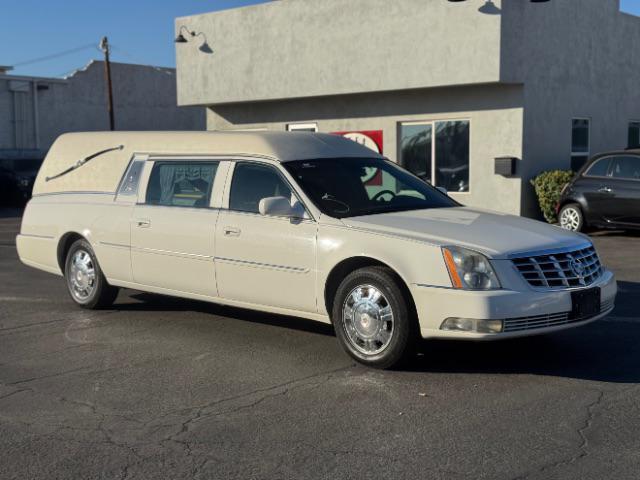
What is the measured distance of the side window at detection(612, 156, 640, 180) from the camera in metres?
15.5

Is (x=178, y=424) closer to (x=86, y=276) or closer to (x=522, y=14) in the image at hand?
(x=86, y=276)

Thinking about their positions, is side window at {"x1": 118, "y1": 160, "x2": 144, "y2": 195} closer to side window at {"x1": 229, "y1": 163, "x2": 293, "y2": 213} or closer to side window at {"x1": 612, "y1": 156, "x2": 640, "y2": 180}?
side window at {"x1": 229, "y1": 163, "x2": 293, "y2": 213}

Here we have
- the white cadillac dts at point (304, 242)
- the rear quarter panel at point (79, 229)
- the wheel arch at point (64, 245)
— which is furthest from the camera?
the wheel arch at point (64, 245)

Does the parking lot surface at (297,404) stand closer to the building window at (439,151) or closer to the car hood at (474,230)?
the car hood at (474,230)

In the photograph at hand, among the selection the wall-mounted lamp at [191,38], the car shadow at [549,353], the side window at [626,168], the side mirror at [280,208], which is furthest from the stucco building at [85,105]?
the car shadow at [549,353]

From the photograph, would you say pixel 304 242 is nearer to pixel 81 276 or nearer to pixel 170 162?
pixel 170 162

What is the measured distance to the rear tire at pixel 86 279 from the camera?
917cm

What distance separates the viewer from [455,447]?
16.2 feet

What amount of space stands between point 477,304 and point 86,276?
15.5 ft

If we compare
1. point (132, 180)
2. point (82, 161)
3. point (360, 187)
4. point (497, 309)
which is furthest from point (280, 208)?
point (82, 161)

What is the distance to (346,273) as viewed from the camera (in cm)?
696

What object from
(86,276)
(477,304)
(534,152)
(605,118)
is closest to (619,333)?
(477,304)

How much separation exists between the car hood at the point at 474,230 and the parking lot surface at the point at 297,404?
0.91 m

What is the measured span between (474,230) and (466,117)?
1200 cm
